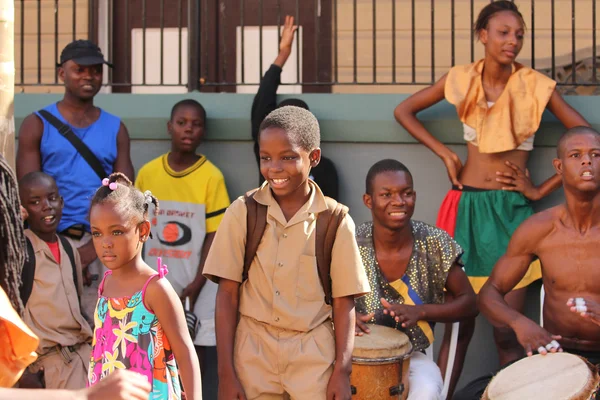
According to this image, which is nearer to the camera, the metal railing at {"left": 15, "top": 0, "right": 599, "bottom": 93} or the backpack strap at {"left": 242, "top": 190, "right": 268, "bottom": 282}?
the backpack strap at {"left": 242, "top": 190, "right": 268, "bottom": 282}

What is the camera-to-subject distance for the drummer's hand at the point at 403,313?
4.65m

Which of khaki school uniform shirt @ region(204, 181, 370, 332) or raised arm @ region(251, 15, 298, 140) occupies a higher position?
raised arm @ region(251, 15, 298, 140)

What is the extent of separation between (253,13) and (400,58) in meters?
1.44

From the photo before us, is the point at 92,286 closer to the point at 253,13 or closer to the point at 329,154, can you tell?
the point at 329,154

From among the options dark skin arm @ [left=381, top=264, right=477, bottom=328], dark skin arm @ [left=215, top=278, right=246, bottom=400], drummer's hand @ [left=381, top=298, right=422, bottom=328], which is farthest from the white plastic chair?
Result: dark skin arm @ [left=215, top=278, right=246, bottom=400]

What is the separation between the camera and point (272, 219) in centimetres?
372

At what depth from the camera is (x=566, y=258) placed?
4.65m

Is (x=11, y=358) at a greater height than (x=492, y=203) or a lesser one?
lesser

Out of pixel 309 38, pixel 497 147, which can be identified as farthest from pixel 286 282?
pixel 309 38

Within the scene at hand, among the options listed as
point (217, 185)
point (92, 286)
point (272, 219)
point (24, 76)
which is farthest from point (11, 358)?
point (24, 76)

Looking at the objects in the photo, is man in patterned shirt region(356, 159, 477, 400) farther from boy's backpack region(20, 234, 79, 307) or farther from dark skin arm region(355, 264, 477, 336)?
boy's backpack region(20, 234, 79, 307)

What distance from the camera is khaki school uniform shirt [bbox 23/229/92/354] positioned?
486 centimetres

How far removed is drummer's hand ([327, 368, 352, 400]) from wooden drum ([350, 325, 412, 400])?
23.5 inches

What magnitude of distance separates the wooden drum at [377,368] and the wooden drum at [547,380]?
0.43 meters
